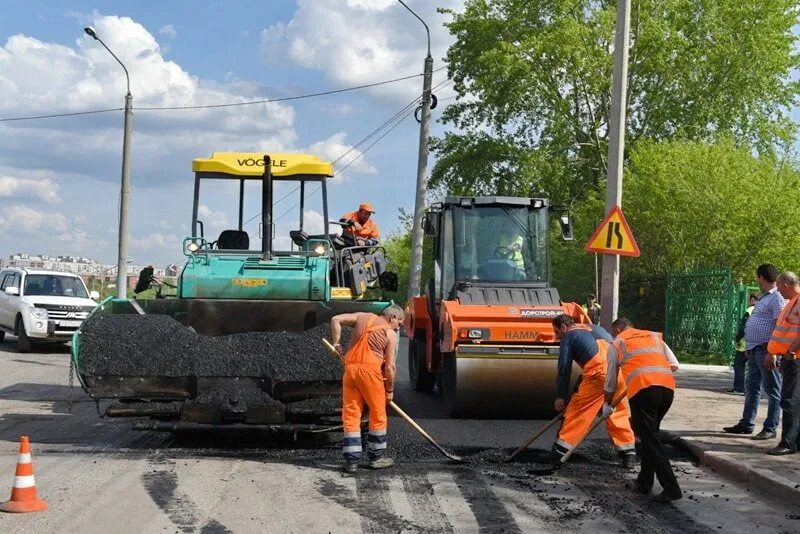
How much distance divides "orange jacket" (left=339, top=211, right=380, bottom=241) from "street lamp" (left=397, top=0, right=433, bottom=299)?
7.47m

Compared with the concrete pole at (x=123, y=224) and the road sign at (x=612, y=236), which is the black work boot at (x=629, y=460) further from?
the concrete pole at (x=123, y=224)

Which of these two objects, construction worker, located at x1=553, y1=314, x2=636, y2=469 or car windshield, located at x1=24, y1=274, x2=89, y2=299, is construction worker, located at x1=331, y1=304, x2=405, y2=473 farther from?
car windshield, located at x1=24, y1=274, x2=89, y2=299

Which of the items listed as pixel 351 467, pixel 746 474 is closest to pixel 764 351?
pixel 746 474

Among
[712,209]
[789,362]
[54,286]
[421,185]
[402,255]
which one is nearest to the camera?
[789,362]

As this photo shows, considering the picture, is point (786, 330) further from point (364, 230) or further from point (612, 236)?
point (364, 230)

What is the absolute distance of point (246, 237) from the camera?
1170cm

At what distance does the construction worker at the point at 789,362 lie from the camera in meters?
9.21

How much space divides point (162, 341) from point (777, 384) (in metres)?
6.13

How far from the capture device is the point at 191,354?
928cm

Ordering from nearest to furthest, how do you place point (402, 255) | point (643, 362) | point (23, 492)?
point (23, 492)
point (643, 362)
point (402, 255)

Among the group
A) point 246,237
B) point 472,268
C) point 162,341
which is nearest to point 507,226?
point 472,268

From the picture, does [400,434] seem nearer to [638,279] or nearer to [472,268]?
[472,268]

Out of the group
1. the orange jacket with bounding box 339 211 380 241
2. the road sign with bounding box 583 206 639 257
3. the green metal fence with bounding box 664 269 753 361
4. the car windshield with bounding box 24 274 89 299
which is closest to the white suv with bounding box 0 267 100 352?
the car windshield with bounding box 24 274 89 299

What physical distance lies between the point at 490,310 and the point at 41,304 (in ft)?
40.0
